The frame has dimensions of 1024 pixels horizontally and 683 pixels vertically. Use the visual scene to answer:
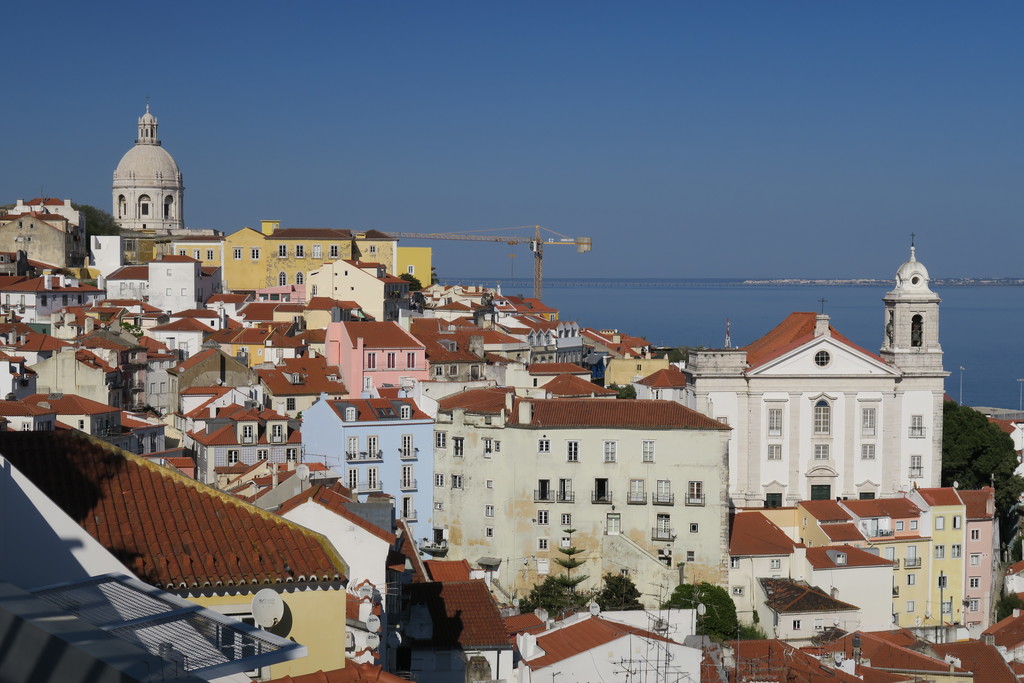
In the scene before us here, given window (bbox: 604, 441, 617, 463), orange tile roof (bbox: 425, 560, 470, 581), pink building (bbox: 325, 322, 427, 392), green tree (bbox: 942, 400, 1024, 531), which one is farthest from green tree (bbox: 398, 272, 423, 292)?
orange tile roof (bbox: 425, 560, 470, 581)

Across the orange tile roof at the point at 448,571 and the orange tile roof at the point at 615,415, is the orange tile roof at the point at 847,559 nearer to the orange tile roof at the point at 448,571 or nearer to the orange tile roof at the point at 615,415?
the orange tile roof at the point at 615,415

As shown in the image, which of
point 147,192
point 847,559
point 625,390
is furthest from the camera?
point 147,192

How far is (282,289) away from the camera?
64438 millimetres

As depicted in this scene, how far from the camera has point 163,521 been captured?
7.28 m

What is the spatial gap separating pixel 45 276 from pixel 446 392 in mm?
29596

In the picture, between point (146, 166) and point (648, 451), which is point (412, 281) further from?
point (648, 451)

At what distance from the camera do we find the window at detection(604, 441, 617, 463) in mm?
31688

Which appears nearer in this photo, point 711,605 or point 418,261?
point 711,605

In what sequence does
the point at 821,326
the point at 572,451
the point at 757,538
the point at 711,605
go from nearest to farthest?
1. the point at 711,605
2. the point at 572,451
3. the point at 757,538
4. the point at 821,326

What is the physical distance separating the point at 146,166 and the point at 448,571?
72247 mm

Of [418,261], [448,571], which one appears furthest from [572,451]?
[418,261]

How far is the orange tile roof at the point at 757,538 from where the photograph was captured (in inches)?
1238

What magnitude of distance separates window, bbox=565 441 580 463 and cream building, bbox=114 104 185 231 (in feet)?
200

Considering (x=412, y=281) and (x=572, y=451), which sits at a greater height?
(x=412, y=281)
